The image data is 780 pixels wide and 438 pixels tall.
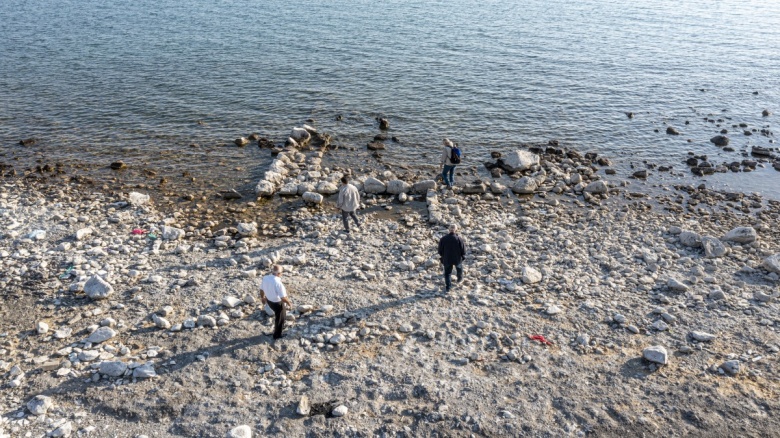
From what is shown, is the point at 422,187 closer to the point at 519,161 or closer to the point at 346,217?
the point at 346,217

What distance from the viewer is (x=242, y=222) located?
71.3 ft

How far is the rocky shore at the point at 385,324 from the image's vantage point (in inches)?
476

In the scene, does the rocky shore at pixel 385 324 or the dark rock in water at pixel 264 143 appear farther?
the dark rock in water at pixel 264 143

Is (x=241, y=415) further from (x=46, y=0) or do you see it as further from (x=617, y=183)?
(x=46, y=0)

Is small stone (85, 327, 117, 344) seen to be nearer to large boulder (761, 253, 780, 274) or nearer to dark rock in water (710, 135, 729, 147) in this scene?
large boulder (761, 253, 780, 274)

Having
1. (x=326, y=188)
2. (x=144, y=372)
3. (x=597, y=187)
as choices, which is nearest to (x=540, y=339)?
(x=144, y=372)

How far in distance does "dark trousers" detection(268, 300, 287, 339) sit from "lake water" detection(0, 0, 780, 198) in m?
13.9

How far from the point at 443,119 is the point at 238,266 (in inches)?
815

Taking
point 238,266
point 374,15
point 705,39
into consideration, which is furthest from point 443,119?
point 705,39

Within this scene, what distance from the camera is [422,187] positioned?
24438mm

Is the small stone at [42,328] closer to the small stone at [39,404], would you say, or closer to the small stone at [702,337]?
the small stone at [39,404]

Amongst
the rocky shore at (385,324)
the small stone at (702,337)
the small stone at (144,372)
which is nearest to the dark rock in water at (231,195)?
the rocky shore at (385,324)

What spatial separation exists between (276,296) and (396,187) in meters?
11.4

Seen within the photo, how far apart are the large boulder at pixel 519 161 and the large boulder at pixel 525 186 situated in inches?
80.6
